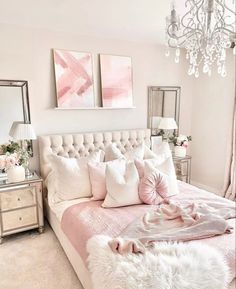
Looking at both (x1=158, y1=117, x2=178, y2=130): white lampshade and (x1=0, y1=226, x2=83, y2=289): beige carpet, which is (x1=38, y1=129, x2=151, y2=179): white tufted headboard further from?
(x1=0, y1=226, x2=83, y2=289): beige carpet

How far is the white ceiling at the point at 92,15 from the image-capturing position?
2.24 meters

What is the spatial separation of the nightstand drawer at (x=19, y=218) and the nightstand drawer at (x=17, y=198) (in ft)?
0.22

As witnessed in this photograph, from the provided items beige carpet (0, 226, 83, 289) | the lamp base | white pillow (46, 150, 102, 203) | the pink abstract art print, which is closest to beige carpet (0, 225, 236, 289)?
beige carpet (0, 226, 83, 289)

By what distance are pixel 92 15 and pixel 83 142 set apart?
5.08 feet

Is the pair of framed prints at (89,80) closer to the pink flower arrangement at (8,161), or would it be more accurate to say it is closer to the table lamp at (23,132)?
the table lamp at (23,132)

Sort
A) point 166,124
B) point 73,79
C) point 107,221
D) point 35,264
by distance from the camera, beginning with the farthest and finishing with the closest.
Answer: point 166,124 → point 73,79 → point 35,264 → point 107,221

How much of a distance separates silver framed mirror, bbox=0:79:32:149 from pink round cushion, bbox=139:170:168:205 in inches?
66.5

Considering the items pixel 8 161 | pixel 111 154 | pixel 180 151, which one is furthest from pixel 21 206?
pixel 180 151

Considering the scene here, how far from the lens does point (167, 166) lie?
2672mm

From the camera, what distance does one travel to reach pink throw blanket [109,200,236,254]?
156 centimetres

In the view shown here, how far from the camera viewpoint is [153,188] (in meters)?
2.39

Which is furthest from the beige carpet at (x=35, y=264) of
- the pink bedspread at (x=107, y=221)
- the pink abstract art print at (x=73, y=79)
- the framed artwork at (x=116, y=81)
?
the framed artwork at (x=116, y=81)

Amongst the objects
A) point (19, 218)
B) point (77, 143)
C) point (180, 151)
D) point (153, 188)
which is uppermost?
point (77, 143)

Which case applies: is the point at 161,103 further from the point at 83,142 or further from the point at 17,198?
the point at 17,198
